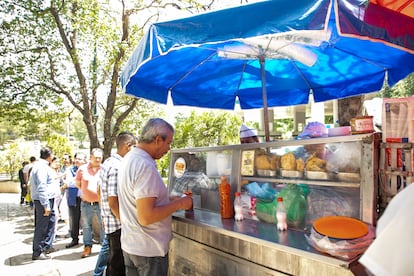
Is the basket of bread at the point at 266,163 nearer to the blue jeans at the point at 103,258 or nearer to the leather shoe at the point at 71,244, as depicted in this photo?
the blue jeans at the point at 103,258

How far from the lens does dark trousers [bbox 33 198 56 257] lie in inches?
230

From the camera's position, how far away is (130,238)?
251 cm

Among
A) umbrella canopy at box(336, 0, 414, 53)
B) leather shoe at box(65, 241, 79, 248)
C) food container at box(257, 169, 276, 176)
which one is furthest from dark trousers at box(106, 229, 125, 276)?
leather shoe at box(65, 241, 79, 248)

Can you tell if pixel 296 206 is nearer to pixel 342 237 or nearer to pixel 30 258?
pixel 342 237

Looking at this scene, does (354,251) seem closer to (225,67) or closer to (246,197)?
(246,197)

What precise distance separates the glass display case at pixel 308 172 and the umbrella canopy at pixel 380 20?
0.71 meters

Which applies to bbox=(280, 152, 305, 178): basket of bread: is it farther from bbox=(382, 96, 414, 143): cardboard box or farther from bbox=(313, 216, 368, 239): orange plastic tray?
bbox=(382, 96, 414, 143): cardboard box

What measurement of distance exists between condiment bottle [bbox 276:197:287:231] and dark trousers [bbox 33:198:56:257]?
4986 millimetres

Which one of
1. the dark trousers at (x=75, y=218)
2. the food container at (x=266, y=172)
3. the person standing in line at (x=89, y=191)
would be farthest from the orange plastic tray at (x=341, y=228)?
the dark trousers at (x=75, y=218)

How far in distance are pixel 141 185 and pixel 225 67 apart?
2.49 m

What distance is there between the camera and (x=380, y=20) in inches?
88.6

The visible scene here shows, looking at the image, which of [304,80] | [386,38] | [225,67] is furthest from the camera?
[304,80]

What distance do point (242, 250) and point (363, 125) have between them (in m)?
1.24

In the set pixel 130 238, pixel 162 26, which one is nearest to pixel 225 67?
pixel 162 26
